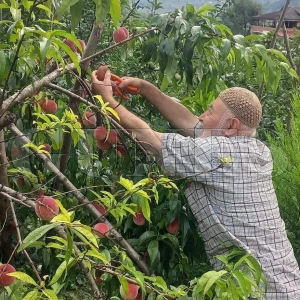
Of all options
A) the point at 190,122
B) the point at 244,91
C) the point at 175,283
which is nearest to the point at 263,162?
the point at 244,91

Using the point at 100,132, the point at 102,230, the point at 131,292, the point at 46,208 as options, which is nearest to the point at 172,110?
the point at 100,132

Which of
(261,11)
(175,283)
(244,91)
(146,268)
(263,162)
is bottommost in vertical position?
(261,11)

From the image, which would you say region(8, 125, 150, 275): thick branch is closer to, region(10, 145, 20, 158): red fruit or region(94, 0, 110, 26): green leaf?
region(10, 145, 20, 158): red fruit

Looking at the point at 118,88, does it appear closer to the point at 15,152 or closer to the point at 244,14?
the point at 15,152

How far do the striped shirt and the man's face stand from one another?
87mm

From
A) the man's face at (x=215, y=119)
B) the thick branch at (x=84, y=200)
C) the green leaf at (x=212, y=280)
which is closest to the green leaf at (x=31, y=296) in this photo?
the green leaf at (x=212, y=280)

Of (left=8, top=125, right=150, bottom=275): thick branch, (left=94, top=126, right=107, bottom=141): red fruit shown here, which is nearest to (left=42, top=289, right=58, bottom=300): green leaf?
(left=8, top=125, right=150, bottom=275): thick branch

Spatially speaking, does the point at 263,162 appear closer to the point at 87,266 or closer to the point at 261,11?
the point at 87,266

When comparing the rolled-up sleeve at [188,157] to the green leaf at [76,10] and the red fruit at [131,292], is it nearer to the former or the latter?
the red fruit at [131,292]

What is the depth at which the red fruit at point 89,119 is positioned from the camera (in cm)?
182

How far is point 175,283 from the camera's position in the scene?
1.92 metres

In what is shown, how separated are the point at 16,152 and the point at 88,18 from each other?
2.85 m

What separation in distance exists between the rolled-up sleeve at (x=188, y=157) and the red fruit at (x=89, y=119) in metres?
0.25

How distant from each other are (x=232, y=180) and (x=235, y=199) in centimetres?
7
